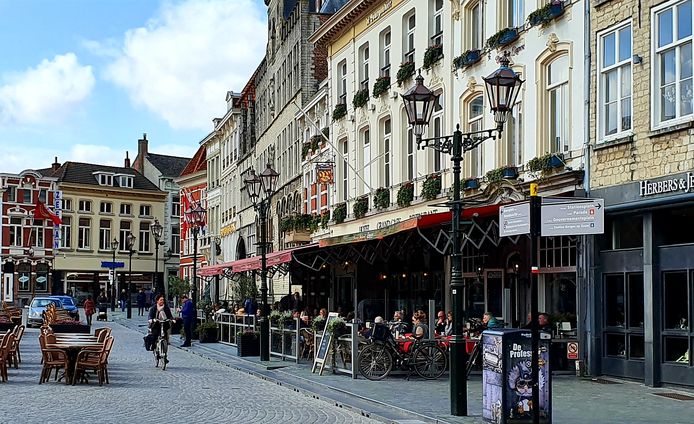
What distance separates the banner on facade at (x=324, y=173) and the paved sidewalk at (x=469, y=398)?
1440 centimetres

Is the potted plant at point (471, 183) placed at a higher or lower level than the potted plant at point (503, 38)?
lower

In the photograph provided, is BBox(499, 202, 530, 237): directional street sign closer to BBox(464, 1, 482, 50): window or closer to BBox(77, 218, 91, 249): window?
BBox(464, 1, 482, 50): window

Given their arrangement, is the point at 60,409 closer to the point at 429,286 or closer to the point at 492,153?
the point at 492,153

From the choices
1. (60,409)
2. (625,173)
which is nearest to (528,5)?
(625,173)

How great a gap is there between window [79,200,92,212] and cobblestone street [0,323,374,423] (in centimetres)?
6956

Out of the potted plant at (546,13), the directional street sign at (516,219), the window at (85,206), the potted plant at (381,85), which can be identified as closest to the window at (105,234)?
the window at (85,206)

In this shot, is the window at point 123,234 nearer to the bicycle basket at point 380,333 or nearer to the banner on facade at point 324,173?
the banner on facade at point 324,173

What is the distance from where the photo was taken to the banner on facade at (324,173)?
37656 millimetres

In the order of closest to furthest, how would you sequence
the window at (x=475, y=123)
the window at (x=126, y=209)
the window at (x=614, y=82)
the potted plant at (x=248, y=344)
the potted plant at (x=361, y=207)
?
the window at (x=614, y=82) < the window at (x=475, y=123) < the potted plant at (x=248, y=344) < the potted plant at (x=361, y=207) < the window at (x=126, y=209)

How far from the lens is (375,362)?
21.1 meters

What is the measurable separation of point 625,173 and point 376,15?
55.2 feet

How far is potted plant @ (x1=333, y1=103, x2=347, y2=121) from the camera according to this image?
3797cm

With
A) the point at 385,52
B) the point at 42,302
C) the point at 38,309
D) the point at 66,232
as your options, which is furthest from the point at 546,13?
the point at 66,232

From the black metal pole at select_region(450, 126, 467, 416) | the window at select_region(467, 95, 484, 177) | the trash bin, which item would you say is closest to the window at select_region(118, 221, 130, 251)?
the window at select_region(467, 95, 484, 177)
